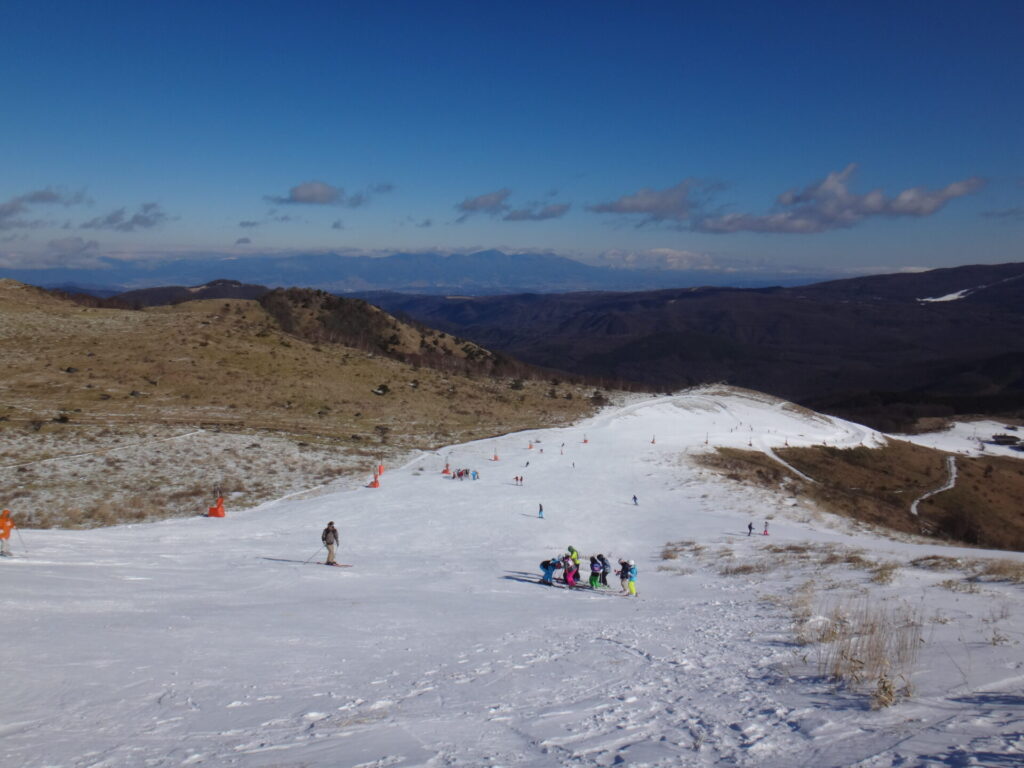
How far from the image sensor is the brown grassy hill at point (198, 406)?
2684cm

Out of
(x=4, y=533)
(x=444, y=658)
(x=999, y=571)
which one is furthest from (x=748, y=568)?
(x=4, y=533)

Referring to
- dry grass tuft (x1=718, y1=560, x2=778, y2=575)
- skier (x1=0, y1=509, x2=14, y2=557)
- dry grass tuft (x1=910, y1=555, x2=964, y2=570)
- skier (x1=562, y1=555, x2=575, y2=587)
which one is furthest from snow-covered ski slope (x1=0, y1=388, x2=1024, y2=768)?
skier (x1=562, y1=555, x2=575, y2=587)

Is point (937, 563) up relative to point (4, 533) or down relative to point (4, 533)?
down

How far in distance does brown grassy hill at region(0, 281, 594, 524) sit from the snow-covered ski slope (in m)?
5.94

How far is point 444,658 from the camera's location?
10016 millimetres

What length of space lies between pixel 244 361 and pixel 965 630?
2012 inches

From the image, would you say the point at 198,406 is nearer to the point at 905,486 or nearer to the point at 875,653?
the point at 875,653

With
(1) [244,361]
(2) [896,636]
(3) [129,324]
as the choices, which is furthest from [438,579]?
(3) [129,324]

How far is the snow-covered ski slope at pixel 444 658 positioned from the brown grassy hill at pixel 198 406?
19.5 ft

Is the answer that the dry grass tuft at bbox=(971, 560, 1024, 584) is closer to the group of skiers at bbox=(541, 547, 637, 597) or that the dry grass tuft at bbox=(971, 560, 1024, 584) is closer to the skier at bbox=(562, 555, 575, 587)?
the group of skiers at bbox=(541, 547, 637, 597)

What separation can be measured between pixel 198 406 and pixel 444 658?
36107 millimetres

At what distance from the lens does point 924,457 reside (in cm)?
4903

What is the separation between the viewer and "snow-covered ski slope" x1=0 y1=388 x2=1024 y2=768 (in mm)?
6301

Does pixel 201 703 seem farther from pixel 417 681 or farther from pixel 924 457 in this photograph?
pixel 924 457
